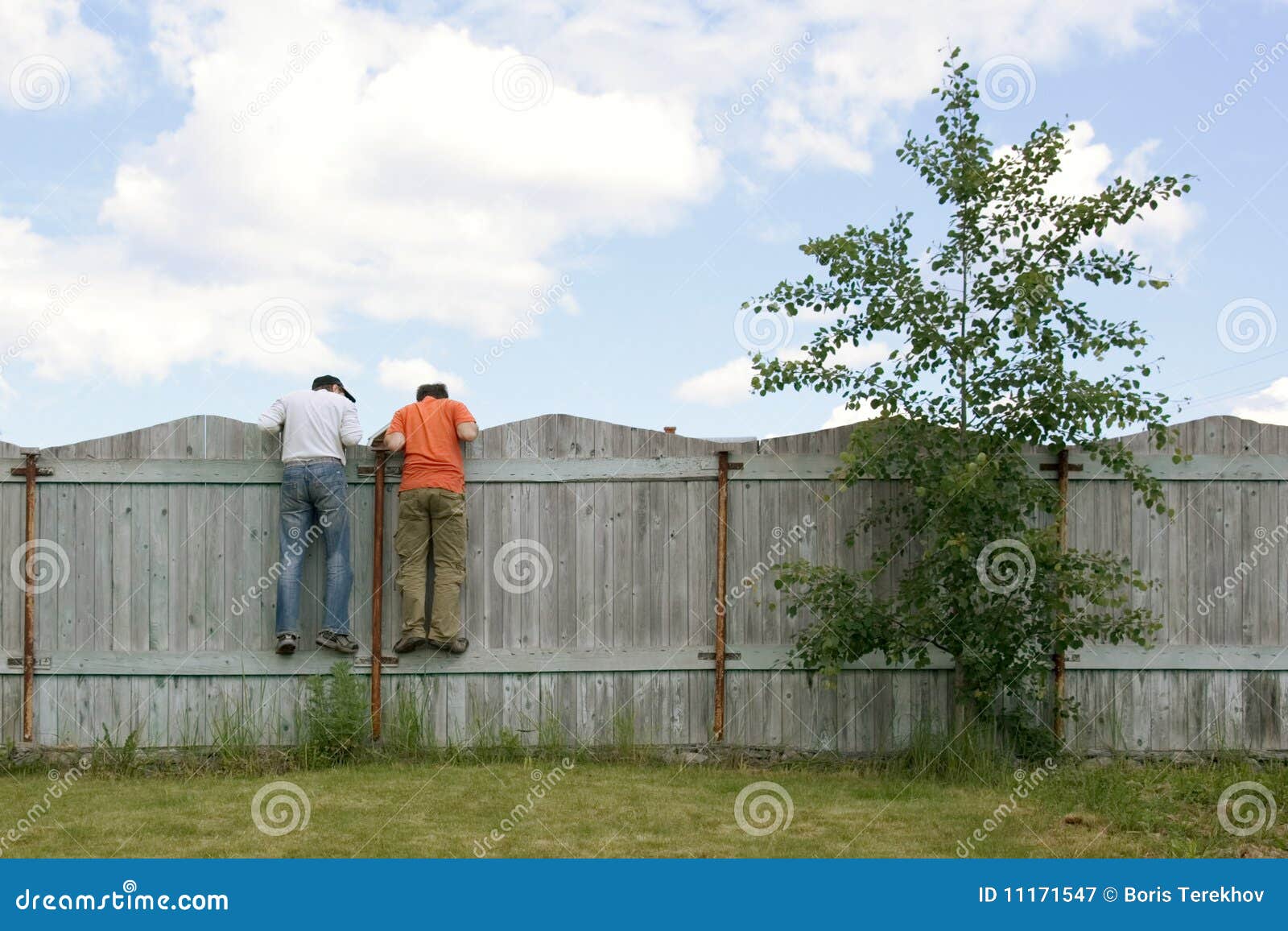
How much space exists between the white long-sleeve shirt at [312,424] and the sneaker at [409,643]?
118cm

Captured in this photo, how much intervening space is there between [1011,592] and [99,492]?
5666mm

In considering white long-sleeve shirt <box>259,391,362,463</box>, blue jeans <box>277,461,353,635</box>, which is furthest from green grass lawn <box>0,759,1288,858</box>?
white long-sleeve shirt <box>259,391,362,463</box>

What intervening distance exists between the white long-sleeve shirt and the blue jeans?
0.28 ft

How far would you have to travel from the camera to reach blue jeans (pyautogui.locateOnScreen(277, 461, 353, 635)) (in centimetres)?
754

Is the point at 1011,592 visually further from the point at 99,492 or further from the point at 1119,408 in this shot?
the point at 99,492

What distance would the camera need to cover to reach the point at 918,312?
7277 mm

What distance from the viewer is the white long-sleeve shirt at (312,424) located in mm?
7562

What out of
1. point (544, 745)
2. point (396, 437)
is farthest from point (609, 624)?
point (396, 437)

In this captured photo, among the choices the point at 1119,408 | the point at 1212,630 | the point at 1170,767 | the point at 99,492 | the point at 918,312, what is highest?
the point at 918,312

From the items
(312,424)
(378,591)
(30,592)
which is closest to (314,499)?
(312,424)

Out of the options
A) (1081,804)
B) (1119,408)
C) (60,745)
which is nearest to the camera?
(1081,804)

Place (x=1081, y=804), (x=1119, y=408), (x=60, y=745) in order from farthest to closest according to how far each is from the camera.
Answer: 1. (x=60, y=745)
2. (x=1119, y=408)
3. (x=1081, y=804)

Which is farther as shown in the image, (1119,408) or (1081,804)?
(1119,408)

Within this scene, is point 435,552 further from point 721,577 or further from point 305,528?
point 721,577
